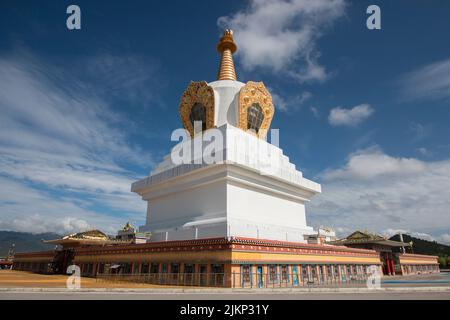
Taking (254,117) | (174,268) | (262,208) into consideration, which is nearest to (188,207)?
(262,208)

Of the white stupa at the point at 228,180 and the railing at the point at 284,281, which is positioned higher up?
the white stupa at the point at 228,180

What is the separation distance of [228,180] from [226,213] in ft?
7.23

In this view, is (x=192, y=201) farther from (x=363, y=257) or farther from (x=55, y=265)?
(x=55, y=265)

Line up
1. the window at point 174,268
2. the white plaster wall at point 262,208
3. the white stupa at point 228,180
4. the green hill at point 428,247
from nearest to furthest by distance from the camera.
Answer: the window at point 174,268 < the white stupa at point 228,180 < the white plaster wall at point 262,208 < the green hill at point 428,247

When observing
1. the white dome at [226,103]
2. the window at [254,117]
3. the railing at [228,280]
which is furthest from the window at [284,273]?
the window at [254,117]

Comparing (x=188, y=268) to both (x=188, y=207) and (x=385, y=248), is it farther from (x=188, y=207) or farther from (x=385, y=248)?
(x=385, y=248)

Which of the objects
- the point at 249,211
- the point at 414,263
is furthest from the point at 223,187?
the point at 414,263

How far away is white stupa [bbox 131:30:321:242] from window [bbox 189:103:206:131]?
0.08 metres

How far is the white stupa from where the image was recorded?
67.8 ft

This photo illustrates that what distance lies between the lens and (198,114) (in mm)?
27219

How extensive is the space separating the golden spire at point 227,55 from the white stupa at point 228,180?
0.37 ft

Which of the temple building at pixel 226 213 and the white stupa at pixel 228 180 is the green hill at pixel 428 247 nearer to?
the temple building at pixel 226 213

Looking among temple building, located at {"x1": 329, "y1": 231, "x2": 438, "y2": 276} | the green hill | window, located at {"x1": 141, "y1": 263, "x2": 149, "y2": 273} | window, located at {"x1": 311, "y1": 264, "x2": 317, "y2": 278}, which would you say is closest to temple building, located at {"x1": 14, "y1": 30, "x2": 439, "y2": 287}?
window, located at {"x1": 311, "y1": 264, "x2": 317, "y2": 278}

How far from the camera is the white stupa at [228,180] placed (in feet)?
67.8
